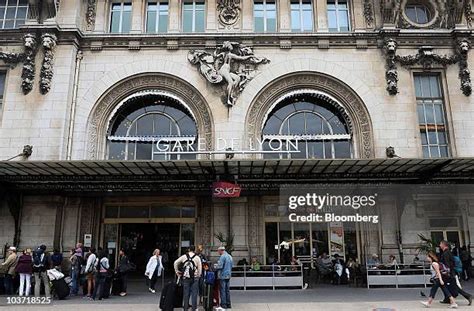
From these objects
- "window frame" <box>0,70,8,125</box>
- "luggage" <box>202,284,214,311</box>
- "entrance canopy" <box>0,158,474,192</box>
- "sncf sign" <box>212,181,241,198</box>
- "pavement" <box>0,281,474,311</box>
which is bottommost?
"pavement" <box>0,281,474,311</box>

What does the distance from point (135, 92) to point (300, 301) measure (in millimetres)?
13288

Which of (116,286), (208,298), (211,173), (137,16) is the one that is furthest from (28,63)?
(208,298)

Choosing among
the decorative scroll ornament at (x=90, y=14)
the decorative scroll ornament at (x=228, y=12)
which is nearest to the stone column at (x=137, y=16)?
the decorative scroll ornament at (x=90, y=14)

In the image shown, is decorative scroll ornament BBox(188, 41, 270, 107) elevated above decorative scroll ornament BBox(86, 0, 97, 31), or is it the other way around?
decorative scroll ornament BBox(86, 0, 97, 31)

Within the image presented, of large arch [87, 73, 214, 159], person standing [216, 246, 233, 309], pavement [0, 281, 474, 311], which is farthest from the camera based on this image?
large arch [87, 73, 214, 159]

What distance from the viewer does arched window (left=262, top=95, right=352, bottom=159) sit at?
19906 mm

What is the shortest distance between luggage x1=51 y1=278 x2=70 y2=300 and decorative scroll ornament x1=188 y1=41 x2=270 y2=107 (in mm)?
10716

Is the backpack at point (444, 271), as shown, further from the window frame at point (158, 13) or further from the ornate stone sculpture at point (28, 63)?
the ornate stone sculpture at point (28, 63)

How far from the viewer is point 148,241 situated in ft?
65.5

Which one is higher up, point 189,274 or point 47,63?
point 47,63

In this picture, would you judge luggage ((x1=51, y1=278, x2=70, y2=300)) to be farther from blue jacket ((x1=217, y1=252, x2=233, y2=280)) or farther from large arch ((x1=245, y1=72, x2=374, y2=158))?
large arch ((x1=245, y1=72, x2=374, y2=158))

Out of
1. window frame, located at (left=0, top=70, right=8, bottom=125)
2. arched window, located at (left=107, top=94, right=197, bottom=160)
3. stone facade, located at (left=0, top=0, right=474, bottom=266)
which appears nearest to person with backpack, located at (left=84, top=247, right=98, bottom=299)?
stone facade, located at (left=0, top=0, right=474, bottom=266)

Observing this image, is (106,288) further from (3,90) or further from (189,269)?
(3,90)

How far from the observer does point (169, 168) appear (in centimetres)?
1633
